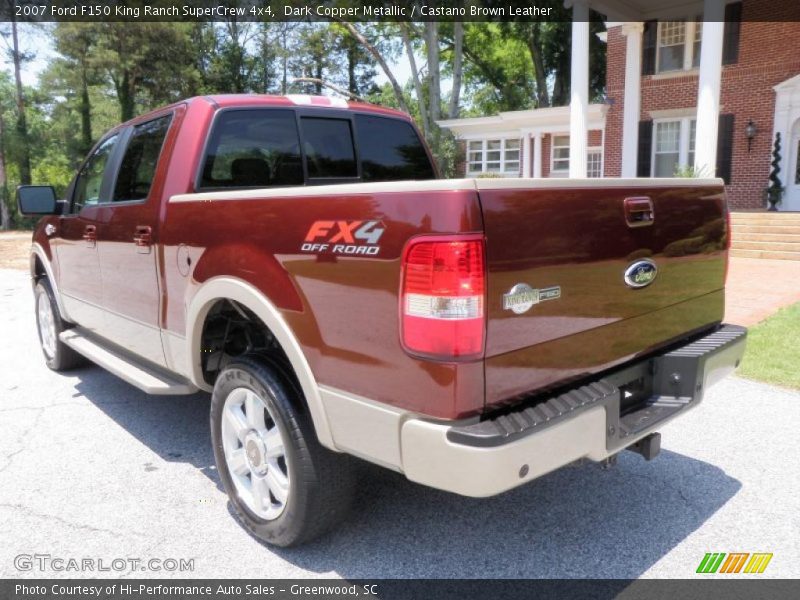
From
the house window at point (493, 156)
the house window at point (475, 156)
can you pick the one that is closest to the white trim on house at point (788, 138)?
the house window at point (493, 156)

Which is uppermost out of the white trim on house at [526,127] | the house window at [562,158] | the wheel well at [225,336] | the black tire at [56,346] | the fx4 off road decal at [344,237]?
the white trim on house at [526,127]

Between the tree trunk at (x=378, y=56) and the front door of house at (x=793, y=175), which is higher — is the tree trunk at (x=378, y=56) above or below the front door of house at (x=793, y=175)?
above

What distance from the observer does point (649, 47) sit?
18.1 metres

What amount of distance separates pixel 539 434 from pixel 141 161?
9.91ft

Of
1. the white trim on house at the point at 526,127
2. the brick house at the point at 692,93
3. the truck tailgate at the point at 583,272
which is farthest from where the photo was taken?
the white trim on house at the point at 526,127

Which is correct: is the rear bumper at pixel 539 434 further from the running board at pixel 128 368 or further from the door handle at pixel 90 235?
the door handle at pixel 90 235

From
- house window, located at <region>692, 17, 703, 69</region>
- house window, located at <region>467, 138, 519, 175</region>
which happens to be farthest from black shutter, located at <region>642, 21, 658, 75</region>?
house window, located at <region>467, 138, 519, 175</region>

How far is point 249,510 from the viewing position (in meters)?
2.95

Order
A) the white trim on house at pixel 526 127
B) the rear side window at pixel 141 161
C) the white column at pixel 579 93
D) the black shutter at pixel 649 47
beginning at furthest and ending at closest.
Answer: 1. the white trim on house at pixel 526 127
2. the black shutter at pixel 649 47
3. the white column at pixel 579 93
4. the rear side window at pixel 141 161

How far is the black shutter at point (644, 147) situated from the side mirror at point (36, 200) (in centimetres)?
1691

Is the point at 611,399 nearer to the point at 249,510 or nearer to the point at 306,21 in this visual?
the point at 249,510

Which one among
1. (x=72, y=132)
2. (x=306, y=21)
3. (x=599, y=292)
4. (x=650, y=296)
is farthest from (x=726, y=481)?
(x=306, y=21)

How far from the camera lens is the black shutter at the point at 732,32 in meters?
16.7

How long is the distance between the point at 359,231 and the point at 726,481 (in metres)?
2.55
